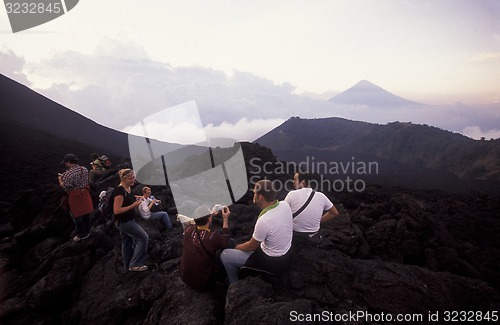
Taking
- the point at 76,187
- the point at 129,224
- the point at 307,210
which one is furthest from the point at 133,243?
the point at 307,210

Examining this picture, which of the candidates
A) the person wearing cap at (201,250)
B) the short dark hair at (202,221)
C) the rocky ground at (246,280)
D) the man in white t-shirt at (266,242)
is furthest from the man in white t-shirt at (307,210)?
the short dark hair at (202,221)

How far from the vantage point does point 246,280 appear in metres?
4.04

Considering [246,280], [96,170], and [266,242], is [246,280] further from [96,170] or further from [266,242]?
[96,170]

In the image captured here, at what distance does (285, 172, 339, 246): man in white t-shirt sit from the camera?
15.7 feet

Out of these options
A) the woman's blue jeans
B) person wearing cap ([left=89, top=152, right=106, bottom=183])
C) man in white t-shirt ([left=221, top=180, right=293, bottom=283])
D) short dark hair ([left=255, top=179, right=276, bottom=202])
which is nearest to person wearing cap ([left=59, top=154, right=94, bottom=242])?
the woman's blue jeans

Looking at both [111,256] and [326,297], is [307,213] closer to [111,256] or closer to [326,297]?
[326,297]

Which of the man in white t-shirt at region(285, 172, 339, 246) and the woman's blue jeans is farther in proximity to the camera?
the woman's blue jeans

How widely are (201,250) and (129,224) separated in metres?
1.97

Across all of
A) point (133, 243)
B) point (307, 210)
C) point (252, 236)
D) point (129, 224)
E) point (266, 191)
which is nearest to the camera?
point (266, 191)

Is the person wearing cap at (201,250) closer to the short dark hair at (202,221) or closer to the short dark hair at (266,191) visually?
the short dark hair at (202,221)

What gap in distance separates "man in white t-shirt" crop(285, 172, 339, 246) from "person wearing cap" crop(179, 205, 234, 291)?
4.56 feet

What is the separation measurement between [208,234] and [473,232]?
663 inches

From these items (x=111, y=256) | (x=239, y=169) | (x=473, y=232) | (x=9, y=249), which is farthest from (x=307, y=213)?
(x=239, y=169)

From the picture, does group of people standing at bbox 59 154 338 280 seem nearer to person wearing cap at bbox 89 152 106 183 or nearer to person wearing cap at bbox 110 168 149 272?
person wearing cap at bbox 110 168 149 272
